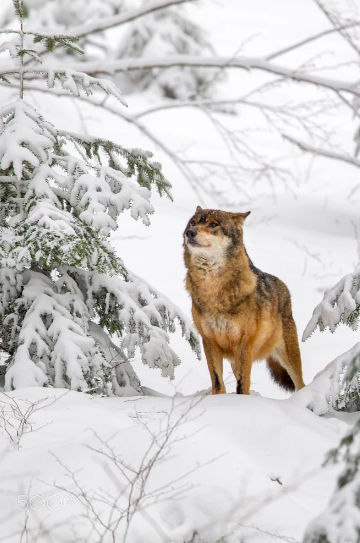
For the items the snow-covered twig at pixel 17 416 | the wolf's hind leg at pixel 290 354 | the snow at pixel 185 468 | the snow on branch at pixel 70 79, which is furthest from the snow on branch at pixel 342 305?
the snow on branch at pixel 70 79

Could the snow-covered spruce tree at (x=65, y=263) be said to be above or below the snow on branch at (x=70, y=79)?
below

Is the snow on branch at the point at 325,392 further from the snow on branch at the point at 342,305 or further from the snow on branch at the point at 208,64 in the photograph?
the snow on branch at the point at 208,64

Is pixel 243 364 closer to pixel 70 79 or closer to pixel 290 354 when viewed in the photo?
pixel 290 354

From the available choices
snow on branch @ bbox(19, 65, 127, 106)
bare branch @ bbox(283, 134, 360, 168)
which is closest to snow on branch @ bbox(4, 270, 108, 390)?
snow on branch @ bbox(19, 65, 127, 106)

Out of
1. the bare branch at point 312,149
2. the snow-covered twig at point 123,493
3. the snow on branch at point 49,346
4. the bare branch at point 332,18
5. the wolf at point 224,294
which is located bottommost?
the snow-covered twig at point 123,493

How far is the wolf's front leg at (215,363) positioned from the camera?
5910mm

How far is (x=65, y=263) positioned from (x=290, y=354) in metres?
2.68

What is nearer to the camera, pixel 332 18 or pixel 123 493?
pixel 123 493

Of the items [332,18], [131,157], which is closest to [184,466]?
[131,157]

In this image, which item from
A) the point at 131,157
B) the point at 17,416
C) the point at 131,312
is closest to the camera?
the point at 17,416

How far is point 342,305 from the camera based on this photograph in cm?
521

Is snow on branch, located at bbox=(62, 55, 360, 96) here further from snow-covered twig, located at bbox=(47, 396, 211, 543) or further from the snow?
snow-covered twig, located at bbox=(47, 396, 211, 543)

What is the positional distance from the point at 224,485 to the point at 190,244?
Answer: 2501 mm

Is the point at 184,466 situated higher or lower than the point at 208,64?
lower
